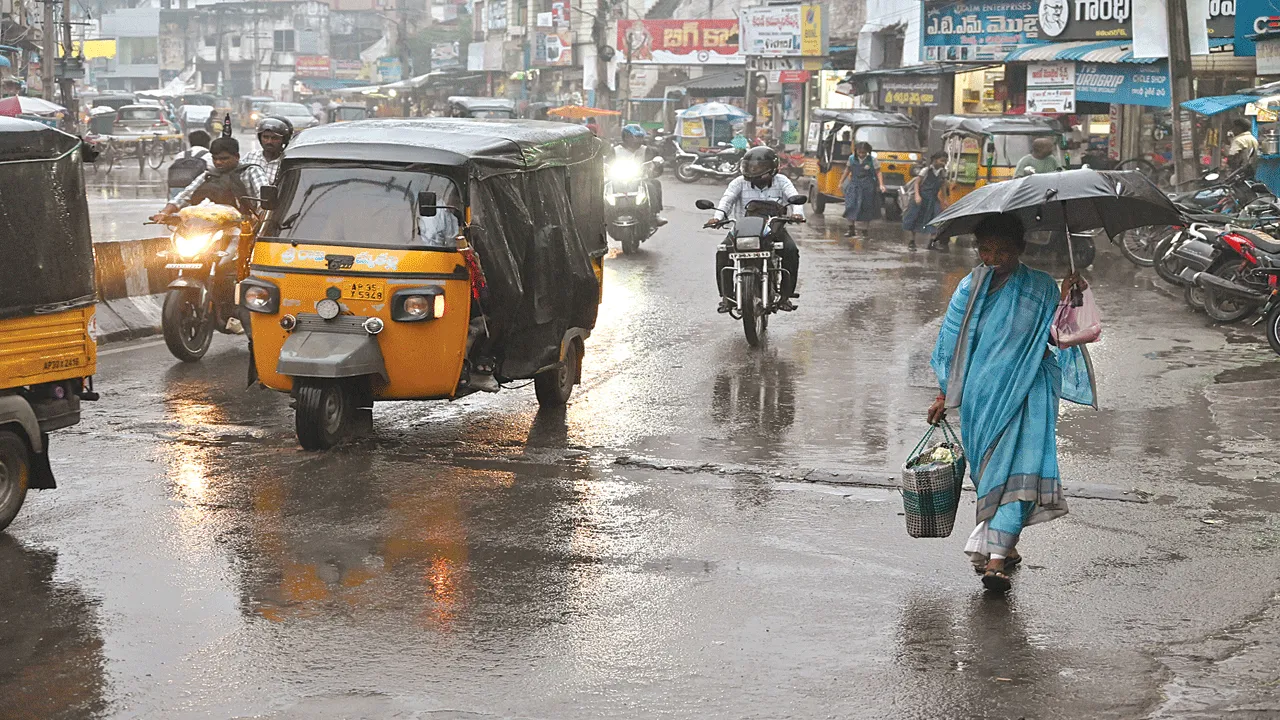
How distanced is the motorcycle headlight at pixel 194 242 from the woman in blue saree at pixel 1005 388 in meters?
7.38

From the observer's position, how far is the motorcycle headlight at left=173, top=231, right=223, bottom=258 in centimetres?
1177

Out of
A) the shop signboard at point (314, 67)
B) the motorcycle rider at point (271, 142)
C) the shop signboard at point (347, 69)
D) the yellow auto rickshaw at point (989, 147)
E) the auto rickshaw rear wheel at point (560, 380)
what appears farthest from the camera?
the shop signboard at point (347, 69)

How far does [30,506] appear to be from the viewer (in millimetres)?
7289

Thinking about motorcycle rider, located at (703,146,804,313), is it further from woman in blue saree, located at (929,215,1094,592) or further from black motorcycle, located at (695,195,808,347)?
woman in blue saree, located at (929,215,1094,592)

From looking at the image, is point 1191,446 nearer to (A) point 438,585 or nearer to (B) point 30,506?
(A) point 438,585

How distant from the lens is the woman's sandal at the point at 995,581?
5.86 metres

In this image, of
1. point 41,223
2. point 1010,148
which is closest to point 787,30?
point 1010,148

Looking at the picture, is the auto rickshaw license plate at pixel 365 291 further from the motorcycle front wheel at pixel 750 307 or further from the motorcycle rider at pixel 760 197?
the motorcycle rider at pixel 760 197

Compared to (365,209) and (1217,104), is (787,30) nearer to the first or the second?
(1217,104)

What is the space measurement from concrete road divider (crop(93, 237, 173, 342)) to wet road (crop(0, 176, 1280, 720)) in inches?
79.0

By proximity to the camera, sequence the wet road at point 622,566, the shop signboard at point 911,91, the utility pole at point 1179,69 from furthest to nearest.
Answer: the shop signboard at point 911,91 → the utility pole at point 1179,69 → the wet road at point 622,566

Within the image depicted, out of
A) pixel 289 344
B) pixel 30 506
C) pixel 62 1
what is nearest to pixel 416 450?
pixel 289 344

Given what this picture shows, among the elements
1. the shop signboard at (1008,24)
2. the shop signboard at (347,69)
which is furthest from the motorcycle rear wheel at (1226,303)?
the shop signboard at (347,69)

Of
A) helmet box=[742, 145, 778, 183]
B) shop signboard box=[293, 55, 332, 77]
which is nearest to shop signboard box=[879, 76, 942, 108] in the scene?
helmet box=[742, 145, 778, 183]
